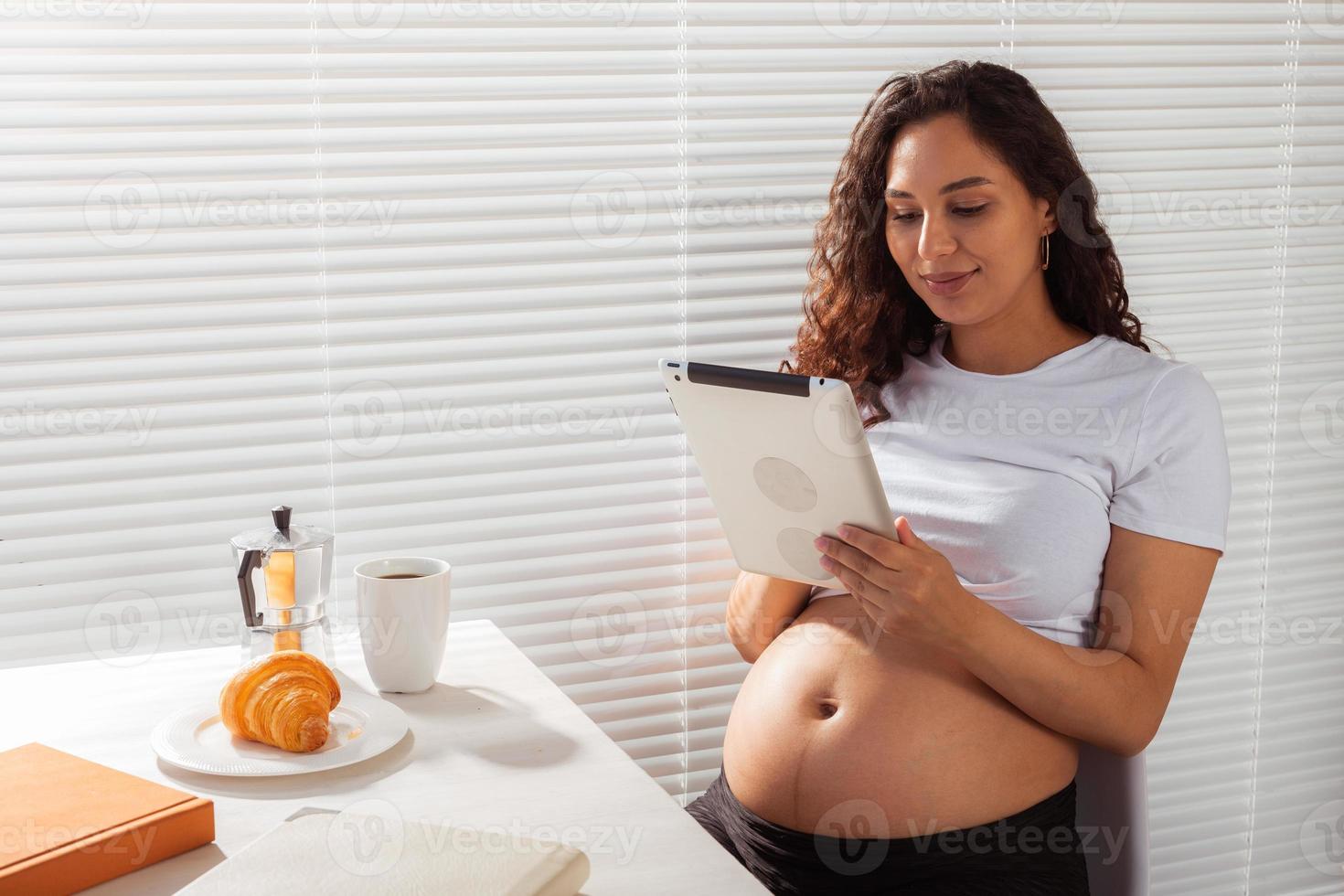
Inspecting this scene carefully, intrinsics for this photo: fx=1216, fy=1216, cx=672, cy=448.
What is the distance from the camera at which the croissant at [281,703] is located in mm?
1024

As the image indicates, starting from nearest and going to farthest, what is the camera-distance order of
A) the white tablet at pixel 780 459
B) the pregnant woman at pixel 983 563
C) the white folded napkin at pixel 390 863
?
1. the white folded napkin at pixel 390 863
2. the white tablet at pixel 780 459
3. the pregnant woman at pixel 983 563

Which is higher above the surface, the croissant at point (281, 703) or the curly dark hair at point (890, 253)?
the curly dark hair at point (890, 253)

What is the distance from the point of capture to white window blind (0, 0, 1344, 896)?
1.38 metres

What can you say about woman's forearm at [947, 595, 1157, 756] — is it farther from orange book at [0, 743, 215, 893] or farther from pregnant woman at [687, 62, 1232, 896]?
orange book at [0, 743, 215, 893]

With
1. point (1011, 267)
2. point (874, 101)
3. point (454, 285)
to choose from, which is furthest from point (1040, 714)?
point (454, 285)

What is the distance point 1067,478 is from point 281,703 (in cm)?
83

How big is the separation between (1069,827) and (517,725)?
0.59 meters

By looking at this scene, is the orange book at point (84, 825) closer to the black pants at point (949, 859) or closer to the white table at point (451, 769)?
the white table at point (451, 769)

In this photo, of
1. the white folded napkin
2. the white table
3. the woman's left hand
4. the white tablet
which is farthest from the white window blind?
the white folded napkin

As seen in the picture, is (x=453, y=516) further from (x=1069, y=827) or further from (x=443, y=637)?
(x=1069, y=827)

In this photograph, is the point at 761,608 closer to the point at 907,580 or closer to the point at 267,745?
the point at 907,580

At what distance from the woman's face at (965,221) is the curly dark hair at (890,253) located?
21mm

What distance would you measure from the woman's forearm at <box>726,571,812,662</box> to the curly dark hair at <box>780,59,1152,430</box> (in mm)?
231

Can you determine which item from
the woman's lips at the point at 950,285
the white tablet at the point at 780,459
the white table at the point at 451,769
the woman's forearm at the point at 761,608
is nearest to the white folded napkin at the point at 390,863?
the white table at the point at 451,769
